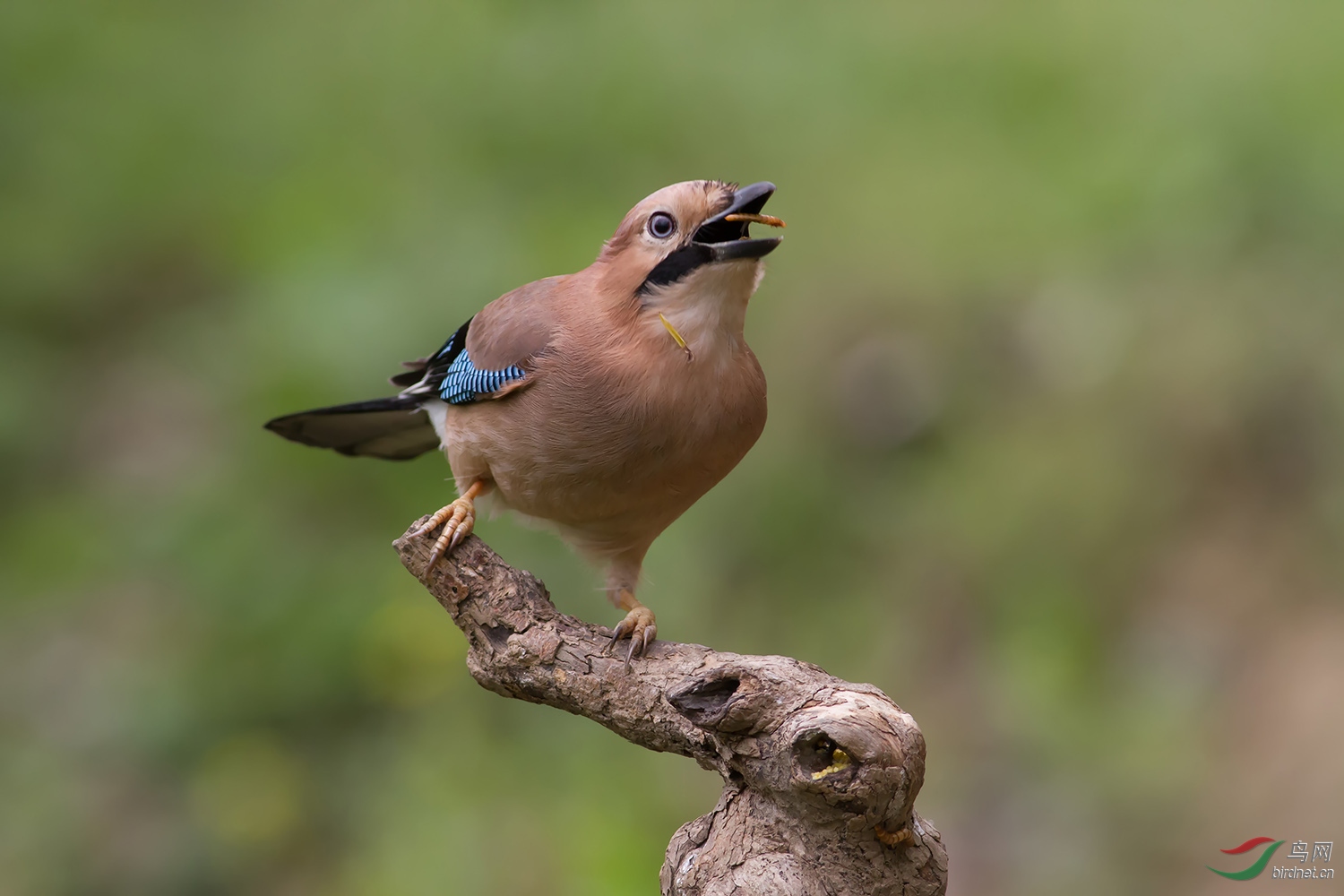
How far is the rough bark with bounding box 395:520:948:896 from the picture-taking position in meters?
2.69

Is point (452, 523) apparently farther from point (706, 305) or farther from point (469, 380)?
point (706, 305)

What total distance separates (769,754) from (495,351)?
1.78 m

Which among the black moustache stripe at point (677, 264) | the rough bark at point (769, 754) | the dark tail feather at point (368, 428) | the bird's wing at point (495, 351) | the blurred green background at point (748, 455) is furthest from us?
the blurred green background at point (748, 455)

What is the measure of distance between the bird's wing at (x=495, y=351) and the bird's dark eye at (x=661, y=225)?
49 cm

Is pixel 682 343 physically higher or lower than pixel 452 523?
higher

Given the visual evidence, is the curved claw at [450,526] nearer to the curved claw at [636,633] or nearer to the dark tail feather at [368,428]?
the curved claw at [636,633]

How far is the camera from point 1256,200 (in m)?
7.25

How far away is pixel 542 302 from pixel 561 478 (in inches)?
26.4

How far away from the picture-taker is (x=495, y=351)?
396cm

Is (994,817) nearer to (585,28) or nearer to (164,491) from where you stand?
(164,491)

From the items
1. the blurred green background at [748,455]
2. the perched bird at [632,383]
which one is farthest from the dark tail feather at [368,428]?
the blurred green background at [748,455]

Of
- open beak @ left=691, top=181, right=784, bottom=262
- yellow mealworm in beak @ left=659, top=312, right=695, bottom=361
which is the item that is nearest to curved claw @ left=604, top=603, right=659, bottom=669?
yellow mealworm in beak @ left=659, top=312, right=695, bottom=361

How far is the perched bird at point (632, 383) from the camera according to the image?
3484mm

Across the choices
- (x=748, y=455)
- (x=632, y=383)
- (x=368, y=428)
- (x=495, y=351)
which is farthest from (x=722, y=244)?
(x=748, y=455)
